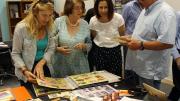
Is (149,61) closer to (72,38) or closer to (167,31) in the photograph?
(167,31)

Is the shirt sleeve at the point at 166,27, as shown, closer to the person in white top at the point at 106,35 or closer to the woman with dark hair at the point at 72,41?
the person in white top at the point at 106,35

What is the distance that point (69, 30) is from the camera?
2639mm

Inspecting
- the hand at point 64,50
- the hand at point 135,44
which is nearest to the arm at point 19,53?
the hand at point 64,50

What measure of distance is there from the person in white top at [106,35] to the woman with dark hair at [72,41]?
12cm

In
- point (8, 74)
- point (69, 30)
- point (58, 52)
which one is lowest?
point (8, 74)

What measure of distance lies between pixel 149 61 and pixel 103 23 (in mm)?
720

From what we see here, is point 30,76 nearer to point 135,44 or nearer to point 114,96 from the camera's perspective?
point 114,96

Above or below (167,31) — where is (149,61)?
below

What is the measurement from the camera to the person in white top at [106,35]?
2.70 m

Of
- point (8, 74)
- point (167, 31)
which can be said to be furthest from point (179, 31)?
point (8, 74)

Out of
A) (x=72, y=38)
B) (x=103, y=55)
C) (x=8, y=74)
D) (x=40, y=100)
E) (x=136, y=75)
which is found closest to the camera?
(x=40, y=100)

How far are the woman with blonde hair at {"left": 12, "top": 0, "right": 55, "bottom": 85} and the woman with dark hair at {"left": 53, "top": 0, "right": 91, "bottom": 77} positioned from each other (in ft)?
0.78

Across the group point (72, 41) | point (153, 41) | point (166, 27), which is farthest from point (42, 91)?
point (166, 27)

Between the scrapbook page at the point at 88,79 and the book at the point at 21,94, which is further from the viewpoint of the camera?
the scrapbook page at the point at 88,79
